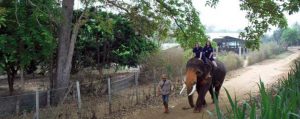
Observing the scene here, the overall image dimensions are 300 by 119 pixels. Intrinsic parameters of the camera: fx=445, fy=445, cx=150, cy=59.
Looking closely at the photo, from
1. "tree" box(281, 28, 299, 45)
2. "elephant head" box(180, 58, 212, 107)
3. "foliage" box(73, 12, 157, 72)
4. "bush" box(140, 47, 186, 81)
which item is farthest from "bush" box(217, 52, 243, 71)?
"tree" box(281, 28, 299, 45)

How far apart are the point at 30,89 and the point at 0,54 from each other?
5152 mm

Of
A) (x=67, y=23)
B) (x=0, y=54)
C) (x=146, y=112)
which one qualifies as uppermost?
(x=67, y=23)

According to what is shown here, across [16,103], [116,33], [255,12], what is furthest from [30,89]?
[255,12]

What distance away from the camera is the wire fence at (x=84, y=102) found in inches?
474

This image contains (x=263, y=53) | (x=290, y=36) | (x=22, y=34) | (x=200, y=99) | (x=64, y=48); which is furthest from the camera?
(x=290, y=36)

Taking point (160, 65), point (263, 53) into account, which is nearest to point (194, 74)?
point (160, 65)

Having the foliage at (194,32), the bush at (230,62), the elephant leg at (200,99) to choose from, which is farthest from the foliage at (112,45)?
the bush at (230,62)

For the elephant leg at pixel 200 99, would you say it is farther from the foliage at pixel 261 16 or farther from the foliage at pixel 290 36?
the foliage at pixel 290 36

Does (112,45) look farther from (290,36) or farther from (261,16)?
(290,36)

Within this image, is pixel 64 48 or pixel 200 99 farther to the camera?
pixel 64 48

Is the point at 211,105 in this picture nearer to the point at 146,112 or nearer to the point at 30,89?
the point at 146,112

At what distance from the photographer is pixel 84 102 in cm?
1398

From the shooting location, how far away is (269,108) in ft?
10.4

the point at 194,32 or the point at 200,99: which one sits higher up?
the point at 194,32
